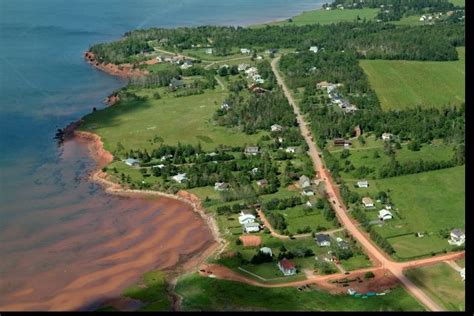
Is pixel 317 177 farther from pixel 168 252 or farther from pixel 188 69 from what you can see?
pixel 188 69

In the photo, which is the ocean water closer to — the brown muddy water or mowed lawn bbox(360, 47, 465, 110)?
the brown muddy water

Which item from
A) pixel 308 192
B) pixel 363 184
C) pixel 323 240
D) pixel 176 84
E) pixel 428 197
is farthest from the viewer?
pixel 176 84

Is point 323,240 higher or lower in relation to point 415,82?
lower

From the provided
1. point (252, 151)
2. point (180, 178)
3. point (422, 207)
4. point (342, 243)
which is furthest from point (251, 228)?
point (252, 151)

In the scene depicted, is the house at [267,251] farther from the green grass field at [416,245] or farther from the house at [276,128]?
the house at [276,128]

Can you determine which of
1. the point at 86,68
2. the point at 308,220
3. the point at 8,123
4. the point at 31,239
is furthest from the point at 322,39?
the point at 31,239

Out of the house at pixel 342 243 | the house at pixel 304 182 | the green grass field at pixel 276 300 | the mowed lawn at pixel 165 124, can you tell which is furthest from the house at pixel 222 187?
the green grass field at pixel 276 300

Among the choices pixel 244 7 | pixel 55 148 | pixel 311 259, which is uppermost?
pixel 244 7

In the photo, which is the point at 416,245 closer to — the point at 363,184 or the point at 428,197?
the point at 428,197
